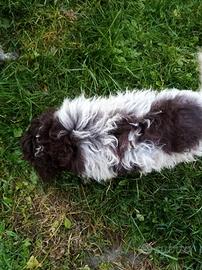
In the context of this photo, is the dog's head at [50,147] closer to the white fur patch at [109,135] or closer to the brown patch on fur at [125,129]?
the white fur patch at [109,135]

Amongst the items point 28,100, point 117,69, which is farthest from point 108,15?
point 28,100

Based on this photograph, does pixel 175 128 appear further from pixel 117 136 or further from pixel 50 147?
pixel 50 147

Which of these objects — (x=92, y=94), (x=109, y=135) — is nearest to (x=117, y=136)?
(x=109, y=135)

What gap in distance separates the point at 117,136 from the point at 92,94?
762 millimetres

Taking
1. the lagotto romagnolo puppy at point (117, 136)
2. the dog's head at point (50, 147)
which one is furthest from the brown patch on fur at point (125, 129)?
the dog's head at point (50, 147)

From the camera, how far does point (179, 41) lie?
480 cm

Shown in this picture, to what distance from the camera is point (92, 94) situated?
4.61 metres

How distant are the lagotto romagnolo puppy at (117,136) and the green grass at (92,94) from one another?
45 centimetres

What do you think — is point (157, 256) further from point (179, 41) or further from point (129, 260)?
point (179, 41)

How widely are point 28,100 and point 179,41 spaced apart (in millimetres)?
1244

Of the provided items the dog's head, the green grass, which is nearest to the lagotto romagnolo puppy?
the dog's head

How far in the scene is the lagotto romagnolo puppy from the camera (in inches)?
154

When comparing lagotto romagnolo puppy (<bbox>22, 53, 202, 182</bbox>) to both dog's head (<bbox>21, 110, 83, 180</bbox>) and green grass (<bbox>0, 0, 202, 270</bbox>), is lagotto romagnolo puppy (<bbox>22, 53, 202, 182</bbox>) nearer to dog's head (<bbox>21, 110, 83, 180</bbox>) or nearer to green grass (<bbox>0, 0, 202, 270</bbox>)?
dog's head (<bbox>21, 110, 83, 180</bbox>)

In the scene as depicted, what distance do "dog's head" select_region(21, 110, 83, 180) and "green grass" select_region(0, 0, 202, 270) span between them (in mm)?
398
